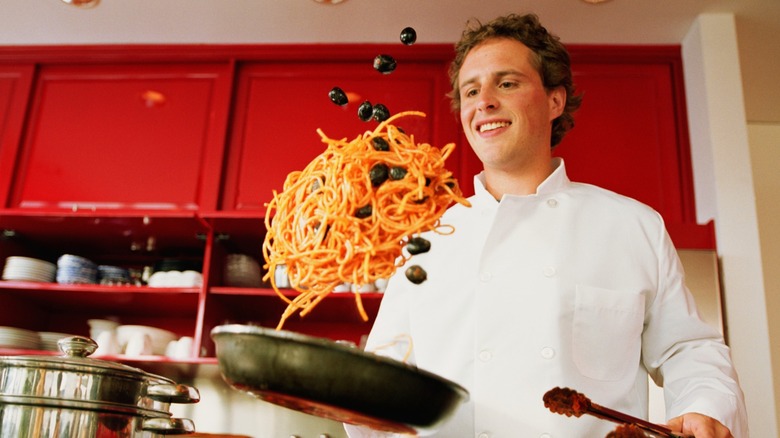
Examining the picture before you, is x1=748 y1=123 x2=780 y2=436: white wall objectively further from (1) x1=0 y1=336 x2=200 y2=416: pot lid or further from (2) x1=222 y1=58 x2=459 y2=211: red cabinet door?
(1) x1=0 y1=336 x2=200 y2=416: pot lid

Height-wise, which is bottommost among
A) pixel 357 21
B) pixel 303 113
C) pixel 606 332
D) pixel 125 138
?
pixel 606 332

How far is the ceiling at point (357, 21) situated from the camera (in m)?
3.45

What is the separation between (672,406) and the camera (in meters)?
1.40

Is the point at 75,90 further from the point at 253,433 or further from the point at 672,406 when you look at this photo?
the point at 672,406

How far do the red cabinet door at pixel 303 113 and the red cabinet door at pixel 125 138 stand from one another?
12 cm

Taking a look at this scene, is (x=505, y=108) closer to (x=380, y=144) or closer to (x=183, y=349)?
(x=380, y=144)

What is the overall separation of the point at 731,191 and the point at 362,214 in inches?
104

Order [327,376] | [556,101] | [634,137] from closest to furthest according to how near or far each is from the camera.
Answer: [327,376] < [556,101] < [634,137]

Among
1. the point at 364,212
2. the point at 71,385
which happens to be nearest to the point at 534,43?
the point at 364,212

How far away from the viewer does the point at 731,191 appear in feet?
10.5

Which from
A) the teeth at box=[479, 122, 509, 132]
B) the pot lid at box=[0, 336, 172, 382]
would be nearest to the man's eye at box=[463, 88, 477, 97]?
the teeth at box=[479, 122, 509, 132]

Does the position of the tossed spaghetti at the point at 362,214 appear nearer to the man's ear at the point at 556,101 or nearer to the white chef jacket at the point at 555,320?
the white chef jacket at the point at 555,320

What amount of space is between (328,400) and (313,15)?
9.93ft

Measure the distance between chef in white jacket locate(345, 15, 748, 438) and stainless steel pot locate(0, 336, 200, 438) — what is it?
396mm
